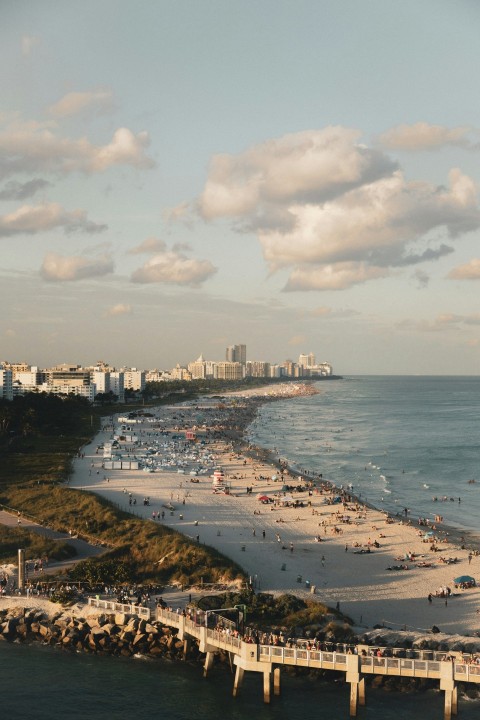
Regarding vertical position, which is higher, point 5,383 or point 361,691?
point 5,383

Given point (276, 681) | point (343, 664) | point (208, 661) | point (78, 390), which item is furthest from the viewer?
point (78, 390)

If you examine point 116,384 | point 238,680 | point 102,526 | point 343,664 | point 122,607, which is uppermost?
point 116,384

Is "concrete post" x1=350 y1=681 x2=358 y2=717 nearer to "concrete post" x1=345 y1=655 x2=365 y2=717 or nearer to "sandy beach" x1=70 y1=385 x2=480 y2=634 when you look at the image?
"concrete post" x1=345 y1=655 x2=365 y2=717

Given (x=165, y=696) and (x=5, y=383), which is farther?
(x=5, y=383)

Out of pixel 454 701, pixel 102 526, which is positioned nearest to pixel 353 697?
pixel 454 701

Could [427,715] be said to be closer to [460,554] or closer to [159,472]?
[460,554]

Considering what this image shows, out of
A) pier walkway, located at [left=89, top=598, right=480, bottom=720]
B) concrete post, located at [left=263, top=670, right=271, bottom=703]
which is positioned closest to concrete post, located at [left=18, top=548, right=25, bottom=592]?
pier walkway, located at [left=89, top=598, right=480, bottom=720]

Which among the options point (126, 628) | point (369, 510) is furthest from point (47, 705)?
point (369, 510)

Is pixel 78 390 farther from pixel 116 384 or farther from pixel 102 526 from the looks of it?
pixel 102 526
